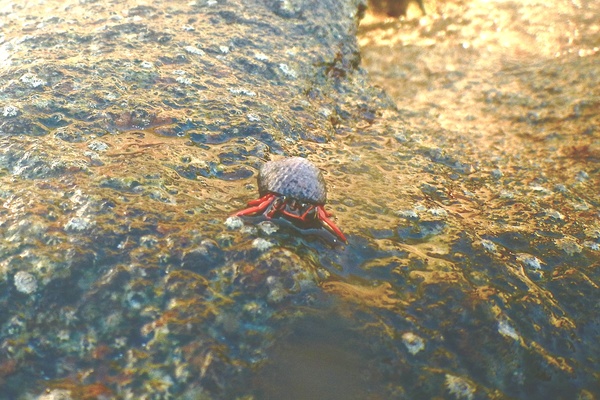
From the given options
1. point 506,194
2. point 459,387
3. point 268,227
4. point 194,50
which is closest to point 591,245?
point 506,194

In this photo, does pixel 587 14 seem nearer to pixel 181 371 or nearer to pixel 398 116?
pixel 398 116

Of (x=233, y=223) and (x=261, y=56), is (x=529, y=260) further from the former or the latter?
(x=261, y=56)

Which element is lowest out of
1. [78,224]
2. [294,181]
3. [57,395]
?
[57,395]

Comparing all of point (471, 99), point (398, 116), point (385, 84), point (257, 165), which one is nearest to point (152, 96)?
point (257, 165)

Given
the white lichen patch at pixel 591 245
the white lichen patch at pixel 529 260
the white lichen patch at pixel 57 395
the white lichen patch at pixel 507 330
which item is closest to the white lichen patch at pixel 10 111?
the white lichen patch at pixel 57 395

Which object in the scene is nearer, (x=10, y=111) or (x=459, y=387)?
(x=459, y=387)
